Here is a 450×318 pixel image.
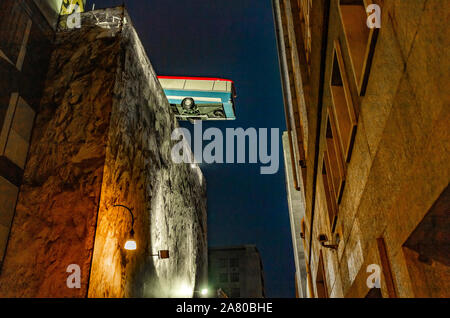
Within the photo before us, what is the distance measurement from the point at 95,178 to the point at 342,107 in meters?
4.74

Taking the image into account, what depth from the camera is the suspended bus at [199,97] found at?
1792 cm

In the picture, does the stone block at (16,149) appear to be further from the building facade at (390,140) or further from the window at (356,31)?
the window at (356,31)

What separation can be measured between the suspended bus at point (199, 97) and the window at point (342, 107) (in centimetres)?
1252

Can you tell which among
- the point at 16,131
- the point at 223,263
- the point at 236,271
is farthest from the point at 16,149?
the point at 223,263

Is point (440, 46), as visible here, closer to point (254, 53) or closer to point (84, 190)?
point (84, 190)

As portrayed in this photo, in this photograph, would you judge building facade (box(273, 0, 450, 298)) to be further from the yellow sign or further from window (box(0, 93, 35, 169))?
the yellow sign

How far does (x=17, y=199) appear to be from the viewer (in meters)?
7.45

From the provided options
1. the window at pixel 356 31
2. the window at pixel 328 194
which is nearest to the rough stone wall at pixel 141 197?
the window at pixel 328 194

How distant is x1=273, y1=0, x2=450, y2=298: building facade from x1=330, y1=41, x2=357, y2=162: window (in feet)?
0.05

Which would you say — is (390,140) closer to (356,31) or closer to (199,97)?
(356,31)

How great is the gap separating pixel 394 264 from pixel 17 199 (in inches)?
276

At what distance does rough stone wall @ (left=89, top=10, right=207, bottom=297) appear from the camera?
722 centimetres

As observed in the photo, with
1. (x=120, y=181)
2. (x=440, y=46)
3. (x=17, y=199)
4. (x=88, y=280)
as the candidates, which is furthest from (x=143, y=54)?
(x=440, y=46)

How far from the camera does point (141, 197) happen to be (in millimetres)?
8984
